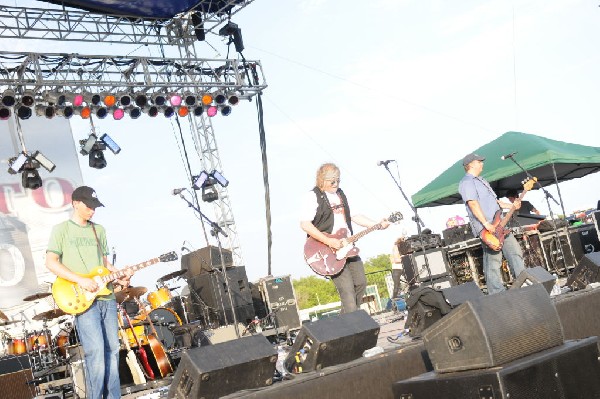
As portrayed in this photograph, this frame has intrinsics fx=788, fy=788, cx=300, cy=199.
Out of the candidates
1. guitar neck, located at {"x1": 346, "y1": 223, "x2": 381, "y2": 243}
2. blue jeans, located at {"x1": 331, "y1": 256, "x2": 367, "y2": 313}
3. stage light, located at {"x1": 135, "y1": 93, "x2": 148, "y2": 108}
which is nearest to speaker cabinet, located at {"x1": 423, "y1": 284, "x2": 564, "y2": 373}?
blue jeans, located at {"x1": 331, "y1": 256, "x2": 367, "y2": 313}

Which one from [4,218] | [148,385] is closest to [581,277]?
[148,385]

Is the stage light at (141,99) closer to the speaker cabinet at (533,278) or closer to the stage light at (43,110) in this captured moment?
the stage light at (43,110)

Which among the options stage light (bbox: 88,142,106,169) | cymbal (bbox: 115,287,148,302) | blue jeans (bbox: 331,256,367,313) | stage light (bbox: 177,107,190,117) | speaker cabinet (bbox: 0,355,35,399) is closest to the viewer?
blue jeans (bbox: 331,256,367,313)

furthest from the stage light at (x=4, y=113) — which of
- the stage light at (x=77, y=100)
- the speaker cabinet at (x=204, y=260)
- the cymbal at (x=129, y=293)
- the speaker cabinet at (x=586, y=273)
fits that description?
the speaker cabinet at (x=586, y=273)

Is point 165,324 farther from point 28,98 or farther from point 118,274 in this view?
point 118,274

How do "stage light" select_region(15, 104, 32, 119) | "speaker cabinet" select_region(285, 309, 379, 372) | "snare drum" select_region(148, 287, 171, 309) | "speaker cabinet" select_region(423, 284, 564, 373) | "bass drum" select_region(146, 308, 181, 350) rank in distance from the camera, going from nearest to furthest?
"speaker cabinet" select_region(423, 284, 564, 373) → "speaker cabinet" select_region(285, 309, 379, 372) → "bass drum" select_region(146, 308, 181, 350) → "snare drum" select_region(148, 287, 171, 309) → "stage light" select_region(15, 104, 32, 119)

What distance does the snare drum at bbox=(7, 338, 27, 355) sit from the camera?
963 cm

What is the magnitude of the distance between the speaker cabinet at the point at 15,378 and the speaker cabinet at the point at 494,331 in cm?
495

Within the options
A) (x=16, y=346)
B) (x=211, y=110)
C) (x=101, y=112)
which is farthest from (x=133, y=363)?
(x=211, y=110)

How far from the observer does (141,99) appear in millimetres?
12547

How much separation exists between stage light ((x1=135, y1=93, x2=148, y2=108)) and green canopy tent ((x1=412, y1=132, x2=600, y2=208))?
4.98m

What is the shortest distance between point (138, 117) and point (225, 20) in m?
2.30

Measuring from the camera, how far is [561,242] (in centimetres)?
1283

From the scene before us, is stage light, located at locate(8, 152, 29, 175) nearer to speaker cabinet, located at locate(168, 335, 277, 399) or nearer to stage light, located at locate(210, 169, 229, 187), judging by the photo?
stage light, located at locate(210, 169, 229, 187)
